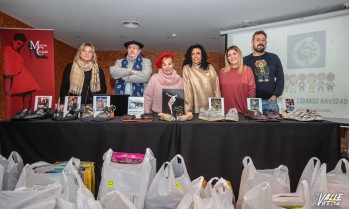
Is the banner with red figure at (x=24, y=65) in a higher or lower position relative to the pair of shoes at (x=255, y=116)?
higher

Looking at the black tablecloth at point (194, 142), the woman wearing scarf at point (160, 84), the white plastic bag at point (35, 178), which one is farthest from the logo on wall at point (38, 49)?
the white plastic bag at point (35, 178)

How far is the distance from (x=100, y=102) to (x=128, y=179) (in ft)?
2.52

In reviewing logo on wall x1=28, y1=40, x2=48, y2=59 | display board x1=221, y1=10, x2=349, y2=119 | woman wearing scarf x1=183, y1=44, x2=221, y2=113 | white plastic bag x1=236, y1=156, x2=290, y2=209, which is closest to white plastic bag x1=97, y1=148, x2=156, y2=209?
white plastic bag x1=236, y1=156, x2=290, y2=209

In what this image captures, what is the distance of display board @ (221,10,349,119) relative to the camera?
3.13 m

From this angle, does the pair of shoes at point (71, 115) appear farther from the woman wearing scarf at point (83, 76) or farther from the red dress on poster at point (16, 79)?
the red dress on poster at point (16, 79)

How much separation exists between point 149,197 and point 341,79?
9.99ft

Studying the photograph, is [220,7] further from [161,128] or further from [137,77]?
[161,128]

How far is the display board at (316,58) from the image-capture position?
10.3 feet

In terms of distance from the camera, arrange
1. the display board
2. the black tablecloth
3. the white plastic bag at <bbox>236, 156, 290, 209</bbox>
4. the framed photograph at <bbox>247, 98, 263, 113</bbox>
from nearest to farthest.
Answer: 1. the white plastic bag at <bbox>236, 156, 290, 209</bbox>
2. the black tablecloth
3. the framed photograph at <bbox>247, 98, 263, 113</bbox>
4. the display board

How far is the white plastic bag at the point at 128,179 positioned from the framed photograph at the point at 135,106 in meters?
0.53

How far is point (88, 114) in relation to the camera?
73.8 inches

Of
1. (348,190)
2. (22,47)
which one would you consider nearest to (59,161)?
(348,190)

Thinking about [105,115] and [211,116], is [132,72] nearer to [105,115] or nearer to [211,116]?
[105,115]

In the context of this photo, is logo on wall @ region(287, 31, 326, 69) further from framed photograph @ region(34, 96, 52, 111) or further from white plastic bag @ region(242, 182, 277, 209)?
framed photograph @ region(34, 96, 52, 111)
